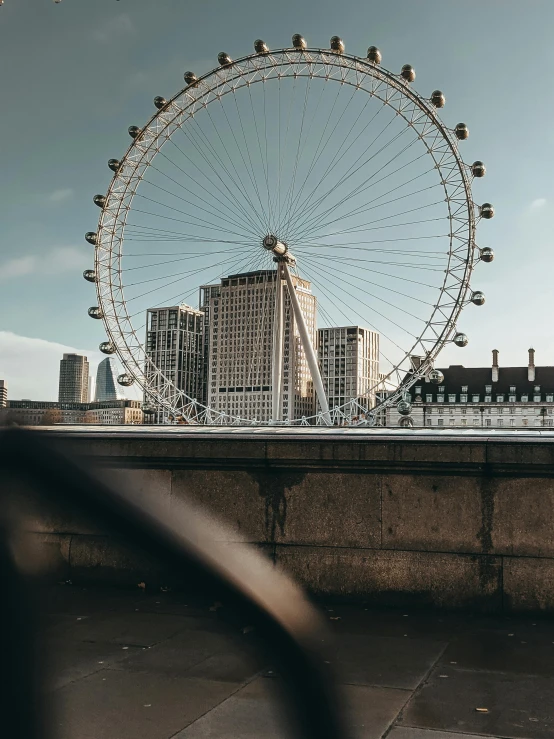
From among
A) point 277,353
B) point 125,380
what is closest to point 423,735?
point 125,380

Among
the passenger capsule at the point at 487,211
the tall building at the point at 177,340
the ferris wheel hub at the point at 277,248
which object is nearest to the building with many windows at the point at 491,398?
the tall building at the point at 177,340

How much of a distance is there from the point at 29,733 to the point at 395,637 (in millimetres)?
3726

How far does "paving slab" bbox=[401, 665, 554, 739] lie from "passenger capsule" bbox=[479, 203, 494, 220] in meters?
27.3

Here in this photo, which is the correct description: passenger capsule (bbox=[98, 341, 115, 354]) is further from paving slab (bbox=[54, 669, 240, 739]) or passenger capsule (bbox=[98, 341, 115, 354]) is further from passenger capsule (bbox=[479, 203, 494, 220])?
paving slab (bbox=[54, 669, 240, 739])

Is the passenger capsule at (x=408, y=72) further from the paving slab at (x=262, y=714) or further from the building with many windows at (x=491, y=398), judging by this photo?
the building with many windows at (x=491, y=398)

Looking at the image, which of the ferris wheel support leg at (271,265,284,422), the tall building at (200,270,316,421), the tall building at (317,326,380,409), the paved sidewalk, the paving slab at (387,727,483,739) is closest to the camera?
the paving slab at (387,727,483,739)

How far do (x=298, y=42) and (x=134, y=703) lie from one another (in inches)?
1206

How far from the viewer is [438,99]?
96.8 feet

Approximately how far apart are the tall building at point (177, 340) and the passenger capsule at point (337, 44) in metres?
68.3

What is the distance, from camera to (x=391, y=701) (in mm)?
3805

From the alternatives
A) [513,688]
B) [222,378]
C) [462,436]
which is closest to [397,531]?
[462,436]

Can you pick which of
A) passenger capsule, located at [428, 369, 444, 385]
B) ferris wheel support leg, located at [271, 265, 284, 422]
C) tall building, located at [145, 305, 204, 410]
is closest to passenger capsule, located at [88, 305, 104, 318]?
ferris wheel support leg, located at [271, 265, 284, 422]

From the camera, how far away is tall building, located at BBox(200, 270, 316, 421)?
2224 inches

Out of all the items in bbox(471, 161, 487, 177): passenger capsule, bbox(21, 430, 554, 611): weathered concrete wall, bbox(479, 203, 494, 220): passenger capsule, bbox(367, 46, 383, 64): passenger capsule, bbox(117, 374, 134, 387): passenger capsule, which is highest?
bbox(367, 46, 383, 64): passenger capsule
